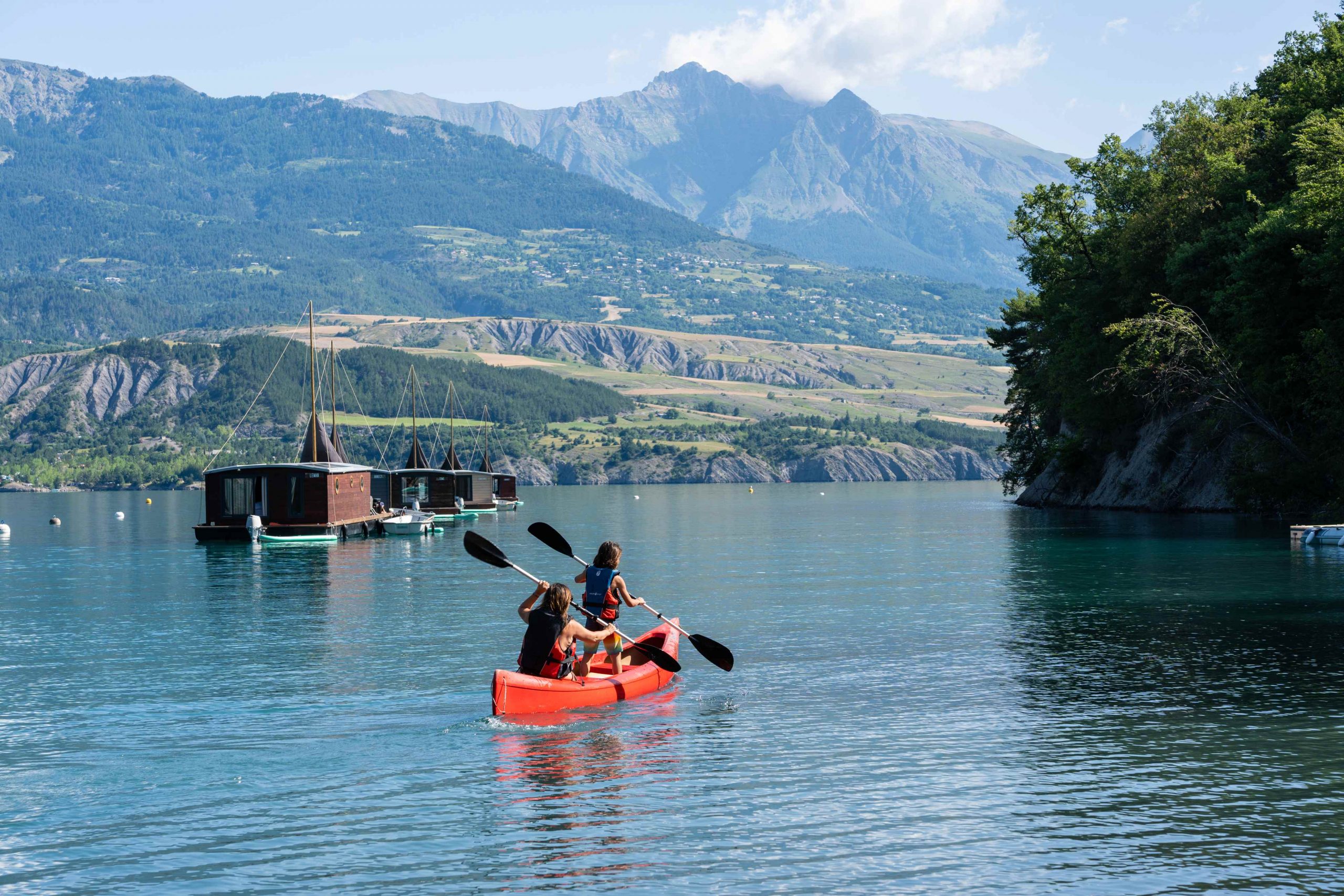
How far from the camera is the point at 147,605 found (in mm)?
50188

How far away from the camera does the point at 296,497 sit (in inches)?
3447

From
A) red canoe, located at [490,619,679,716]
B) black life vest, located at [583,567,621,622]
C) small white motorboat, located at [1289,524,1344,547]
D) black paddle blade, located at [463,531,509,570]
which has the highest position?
black paddle blade, located at [463,531,509,570]

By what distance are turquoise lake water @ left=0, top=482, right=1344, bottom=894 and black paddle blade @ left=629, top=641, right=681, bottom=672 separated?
26.3 inches

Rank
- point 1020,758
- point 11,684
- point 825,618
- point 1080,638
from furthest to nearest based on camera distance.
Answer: point 825,618, point 1080,638, point 11,684, point 1020,758

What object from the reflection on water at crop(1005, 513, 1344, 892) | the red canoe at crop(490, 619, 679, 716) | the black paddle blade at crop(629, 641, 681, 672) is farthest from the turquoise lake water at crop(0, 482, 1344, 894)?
the black paddle blade at crop(629, 641, 681, 672)

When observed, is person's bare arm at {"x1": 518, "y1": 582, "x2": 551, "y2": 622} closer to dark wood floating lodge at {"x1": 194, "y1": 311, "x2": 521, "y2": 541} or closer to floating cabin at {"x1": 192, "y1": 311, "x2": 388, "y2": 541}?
dark wood floating lodge at {"x1": 194, "y1": 311, "x2": 521, "y2": 541}

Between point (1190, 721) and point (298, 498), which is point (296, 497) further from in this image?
point (1190, 721)

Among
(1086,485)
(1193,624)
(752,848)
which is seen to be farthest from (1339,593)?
(1086,485)

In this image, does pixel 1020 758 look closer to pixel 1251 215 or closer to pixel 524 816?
pixel 524 816

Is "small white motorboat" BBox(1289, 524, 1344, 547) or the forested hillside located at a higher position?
the forested hillside

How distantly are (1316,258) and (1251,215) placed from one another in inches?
516

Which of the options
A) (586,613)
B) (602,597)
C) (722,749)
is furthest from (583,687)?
(722,749)

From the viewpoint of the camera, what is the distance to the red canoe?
24984 millimetres

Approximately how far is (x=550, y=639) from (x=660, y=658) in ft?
12.3
